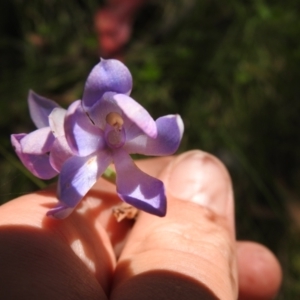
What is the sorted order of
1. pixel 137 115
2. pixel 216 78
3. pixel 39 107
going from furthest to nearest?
pixel 216 78 → pixel 39 107 → pixel 137 115

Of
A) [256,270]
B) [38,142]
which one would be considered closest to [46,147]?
[38,142]

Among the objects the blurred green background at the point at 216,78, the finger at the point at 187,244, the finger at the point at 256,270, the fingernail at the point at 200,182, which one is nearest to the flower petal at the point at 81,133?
the finger at the point at 187,244

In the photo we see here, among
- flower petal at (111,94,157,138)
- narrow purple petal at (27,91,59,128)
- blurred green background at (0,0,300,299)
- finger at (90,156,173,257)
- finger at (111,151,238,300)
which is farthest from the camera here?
blurred green background at (0,0,300,299)

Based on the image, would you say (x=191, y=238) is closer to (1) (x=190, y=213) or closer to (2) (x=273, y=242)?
(1) (x=190, y=213)

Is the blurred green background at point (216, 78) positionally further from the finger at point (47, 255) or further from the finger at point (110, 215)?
the finger at point (47, 255)

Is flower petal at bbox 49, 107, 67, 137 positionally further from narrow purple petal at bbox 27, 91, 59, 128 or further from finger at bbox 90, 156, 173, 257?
finger at bbox 90, 156, 173, 257

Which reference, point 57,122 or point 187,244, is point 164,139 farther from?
point 187,244

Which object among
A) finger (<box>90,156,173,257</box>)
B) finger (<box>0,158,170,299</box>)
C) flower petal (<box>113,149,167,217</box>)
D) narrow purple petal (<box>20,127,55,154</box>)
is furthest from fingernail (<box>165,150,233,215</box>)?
narrow purple petal (<box>20,127,55,154</box>)
